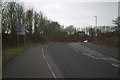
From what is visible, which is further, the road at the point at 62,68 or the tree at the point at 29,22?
the tree at the point at 29,22

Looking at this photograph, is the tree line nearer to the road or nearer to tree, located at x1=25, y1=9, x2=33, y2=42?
tree, located at x1=25, y1=9, x2=33, y2=42

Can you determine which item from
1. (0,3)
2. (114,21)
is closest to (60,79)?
(0,3)

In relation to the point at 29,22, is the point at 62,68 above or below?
below

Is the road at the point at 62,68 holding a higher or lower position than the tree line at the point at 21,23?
lower

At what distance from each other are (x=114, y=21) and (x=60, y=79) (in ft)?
129

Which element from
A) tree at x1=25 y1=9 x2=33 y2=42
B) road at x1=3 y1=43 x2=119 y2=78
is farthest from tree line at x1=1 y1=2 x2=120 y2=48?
road at x1=3 y1=43 x2=119 y2=78

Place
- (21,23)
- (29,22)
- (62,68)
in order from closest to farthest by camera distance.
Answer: (62,68) < (21,23) < (29,22)

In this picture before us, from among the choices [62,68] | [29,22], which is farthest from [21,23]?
[62,68]

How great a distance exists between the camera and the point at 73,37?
9681cm

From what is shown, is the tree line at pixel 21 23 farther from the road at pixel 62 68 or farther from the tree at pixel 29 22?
the road at pixel 62 68

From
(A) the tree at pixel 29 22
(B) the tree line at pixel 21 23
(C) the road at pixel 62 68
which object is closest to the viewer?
(C) the road at pixel 62 68

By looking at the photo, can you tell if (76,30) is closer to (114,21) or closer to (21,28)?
(114,21)

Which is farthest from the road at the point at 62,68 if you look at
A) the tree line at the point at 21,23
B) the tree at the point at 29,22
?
the tree at the point at 29,22

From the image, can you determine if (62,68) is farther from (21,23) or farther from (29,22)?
(29,22)
